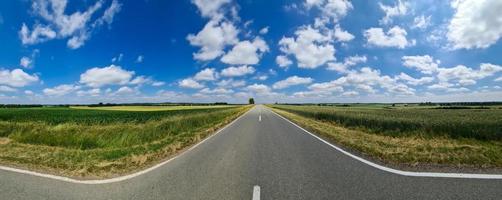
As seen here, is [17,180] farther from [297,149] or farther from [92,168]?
[297,149]

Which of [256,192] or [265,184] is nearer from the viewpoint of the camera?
[256,192]

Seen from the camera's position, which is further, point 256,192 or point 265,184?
point 265,184

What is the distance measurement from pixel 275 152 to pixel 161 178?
4122 mm

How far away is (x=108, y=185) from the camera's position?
5.73m

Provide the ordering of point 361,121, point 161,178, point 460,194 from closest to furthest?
point 460,194
point 161,178
point 361,121

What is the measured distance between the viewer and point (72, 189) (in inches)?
216

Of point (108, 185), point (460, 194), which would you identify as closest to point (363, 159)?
point (460, 194)

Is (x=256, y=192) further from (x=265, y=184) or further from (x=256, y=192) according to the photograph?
(x=265, y=184)

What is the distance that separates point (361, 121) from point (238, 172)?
16.8m

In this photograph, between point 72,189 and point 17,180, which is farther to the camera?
point 17,180

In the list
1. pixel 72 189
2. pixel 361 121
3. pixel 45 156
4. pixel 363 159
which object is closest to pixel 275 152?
pixel 363 159

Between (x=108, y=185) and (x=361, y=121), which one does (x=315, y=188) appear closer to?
(x=108, y=185)

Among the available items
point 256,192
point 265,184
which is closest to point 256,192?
point 256,192

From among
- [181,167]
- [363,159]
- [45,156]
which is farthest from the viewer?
[45,156]
